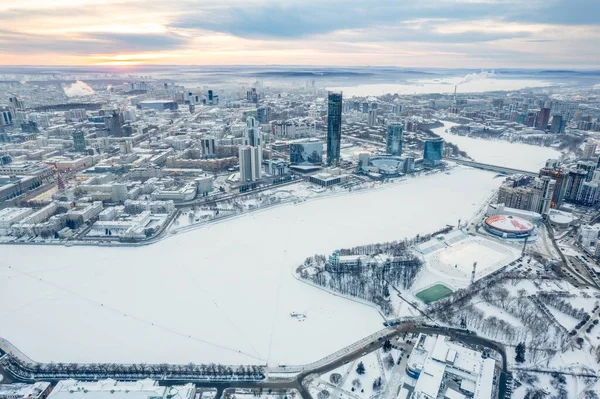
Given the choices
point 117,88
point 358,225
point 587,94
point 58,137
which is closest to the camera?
point 358,225

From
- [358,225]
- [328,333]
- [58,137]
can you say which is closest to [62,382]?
[328,333]

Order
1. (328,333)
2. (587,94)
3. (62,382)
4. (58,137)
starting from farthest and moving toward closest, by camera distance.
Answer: (587,94) → (58,137) → (328,333) → (62,382)

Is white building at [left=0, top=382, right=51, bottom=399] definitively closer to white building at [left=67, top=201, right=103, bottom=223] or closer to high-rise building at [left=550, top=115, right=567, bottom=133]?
white building at [left=67, top=201, right=103, bottom=223]

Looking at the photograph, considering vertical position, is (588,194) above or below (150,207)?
above

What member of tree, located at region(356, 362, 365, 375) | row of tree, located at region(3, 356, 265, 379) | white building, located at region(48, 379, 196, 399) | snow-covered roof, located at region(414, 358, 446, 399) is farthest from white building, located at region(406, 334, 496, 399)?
white building, located at region(48, 379, 196, 399)

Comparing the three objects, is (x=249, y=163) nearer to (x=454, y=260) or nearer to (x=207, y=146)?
(x=207, y=146)

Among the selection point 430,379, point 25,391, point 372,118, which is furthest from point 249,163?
point 372,118

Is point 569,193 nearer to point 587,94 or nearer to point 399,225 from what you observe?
point 399,225
